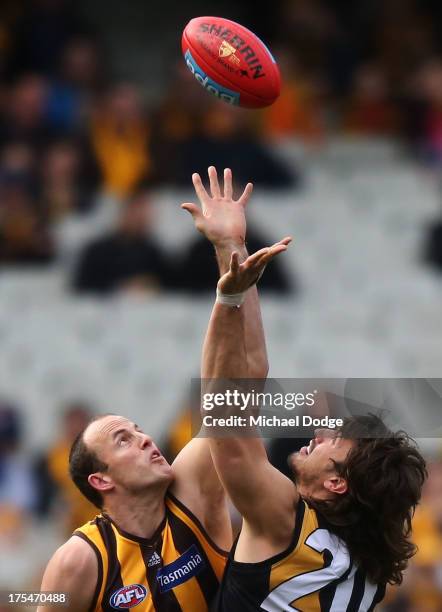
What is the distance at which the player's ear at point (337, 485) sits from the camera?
466cm

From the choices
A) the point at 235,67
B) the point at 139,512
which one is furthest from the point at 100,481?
the point at 235,67

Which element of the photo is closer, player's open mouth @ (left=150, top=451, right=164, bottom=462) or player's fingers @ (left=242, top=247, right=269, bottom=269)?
player's fingers @ (left=242, top=247, right=269, bottom=269)

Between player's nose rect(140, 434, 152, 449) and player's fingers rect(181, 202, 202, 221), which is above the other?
player's fingers rect(181, 202, 202, 221)

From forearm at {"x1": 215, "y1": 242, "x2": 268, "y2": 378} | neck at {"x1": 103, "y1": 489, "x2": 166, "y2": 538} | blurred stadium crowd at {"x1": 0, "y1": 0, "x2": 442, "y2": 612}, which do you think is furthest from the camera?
blurred stadium crowd at {"x1": 0, "y1": 0, "x2": 442, "y2": 612}

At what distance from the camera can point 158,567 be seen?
484cm

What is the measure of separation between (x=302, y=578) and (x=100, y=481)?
2.94 feet

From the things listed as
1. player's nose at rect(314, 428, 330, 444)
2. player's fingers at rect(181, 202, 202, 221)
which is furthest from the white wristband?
Result: player's nose at rect(314, 428, 330, 444)

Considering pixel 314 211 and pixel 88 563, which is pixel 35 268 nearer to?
pixel 314 211

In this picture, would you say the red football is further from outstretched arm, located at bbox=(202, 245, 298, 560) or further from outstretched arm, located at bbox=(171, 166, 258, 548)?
outstretched arm, located at bbox=(202, 245, 298, 560)

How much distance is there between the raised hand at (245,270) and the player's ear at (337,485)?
28.9 inches

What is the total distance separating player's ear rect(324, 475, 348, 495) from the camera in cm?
466

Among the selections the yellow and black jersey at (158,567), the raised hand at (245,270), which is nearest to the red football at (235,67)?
the raised hand at (245,270)

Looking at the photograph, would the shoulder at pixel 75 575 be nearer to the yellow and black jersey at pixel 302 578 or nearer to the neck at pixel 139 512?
the neck at pixel 139 512

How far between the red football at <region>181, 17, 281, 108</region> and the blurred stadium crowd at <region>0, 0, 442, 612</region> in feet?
12.1
